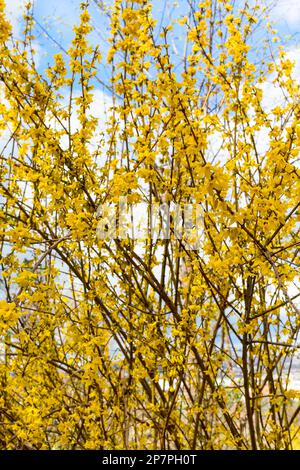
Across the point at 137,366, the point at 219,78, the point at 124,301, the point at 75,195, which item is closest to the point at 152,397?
the point at 137,366

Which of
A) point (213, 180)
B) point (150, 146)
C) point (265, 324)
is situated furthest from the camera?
point (265, 324)

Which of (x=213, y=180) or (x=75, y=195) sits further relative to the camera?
(x=75, y=195)

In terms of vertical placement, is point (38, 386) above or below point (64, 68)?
below

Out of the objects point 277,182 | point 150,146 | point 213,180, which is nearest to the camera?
point 213,180

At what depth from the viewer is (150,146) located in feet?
9.67

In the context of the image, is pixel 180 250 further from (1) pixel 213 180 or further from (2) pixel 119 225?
(1) pixel 213 180

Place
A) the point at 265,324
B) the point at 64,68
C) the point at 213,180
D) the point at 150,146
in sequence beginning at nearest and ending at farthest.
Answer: the point at 213,180, the point at 150,146, the point at 64,68, the point at 265,324

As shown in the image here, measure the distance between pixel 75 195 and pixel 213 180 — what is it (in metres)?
0.91

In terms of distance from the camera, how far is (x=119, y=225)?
10.00 feet

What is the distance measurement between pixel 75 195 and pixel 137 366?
1.16m

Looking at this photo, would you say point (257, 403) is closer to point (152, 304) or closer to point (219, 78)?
point (152, 304)

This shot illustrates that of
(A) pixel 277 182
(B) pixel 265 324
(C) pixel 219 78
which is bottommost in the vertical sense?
(B) pixel 265 324

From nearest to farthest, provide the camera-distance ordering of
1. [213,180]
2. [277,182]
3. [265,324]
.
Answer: [213,180] → [277,182] → [265,324]

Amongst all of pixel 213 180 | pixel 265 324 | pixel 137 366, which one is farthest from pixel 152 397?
pixel 213 180
